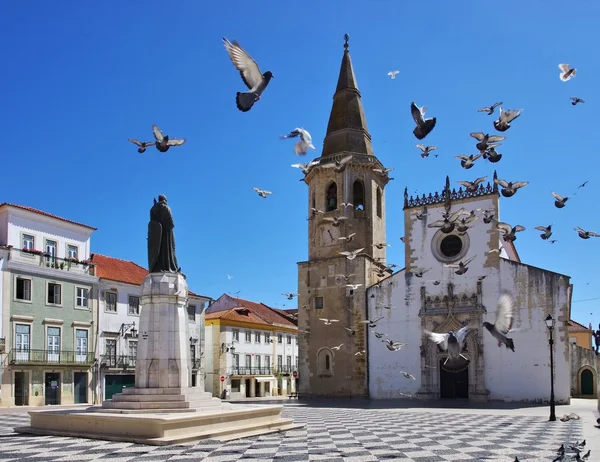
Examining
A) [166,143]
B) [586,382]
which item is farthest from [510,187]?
[586,382]

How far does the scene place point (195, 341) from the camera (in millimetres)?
42188

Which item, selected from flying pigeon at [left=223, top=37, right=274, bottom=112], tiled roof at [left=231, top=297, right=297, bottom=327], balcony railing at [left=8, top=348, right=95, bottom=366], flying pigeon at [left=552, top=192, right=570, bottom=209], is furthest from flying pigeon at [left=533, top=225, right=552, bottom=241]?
tiled roof at [left=231, top=297, right=297, bottom=327]

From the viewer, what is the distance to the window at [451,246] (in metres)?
36.2

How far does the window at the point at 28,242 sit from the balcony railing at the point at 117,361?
7.17 metres

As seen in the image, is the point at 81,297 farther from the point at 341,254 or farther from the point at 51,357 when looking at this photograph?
the point at 341,254

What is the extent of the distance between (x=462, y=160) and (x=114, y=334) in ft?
84.6

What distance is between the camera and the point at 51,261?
111 feet

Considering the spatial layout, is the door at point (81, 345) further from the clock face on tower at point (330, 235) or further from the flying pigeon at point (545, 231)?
the flying pigeon at point (545, 231)

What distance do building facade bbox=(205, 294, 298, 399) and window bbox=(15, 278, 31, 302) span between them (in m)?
17.3

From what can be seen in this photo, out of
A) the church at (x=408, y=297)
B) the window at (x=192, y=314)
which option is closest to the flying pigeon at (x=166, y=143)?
the church at (x=408, y=297)

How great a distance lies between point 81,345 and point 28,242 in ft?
20.2

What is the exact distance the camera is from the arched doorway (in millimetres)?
45875

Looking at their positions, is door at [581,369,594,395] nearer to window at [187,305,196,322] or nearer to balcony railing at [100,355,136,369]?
window at [187,305,196,322]

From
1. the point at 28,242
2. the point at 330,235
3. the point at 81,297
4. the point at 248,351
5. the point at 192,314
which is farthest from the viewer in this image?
the point at 248,351
